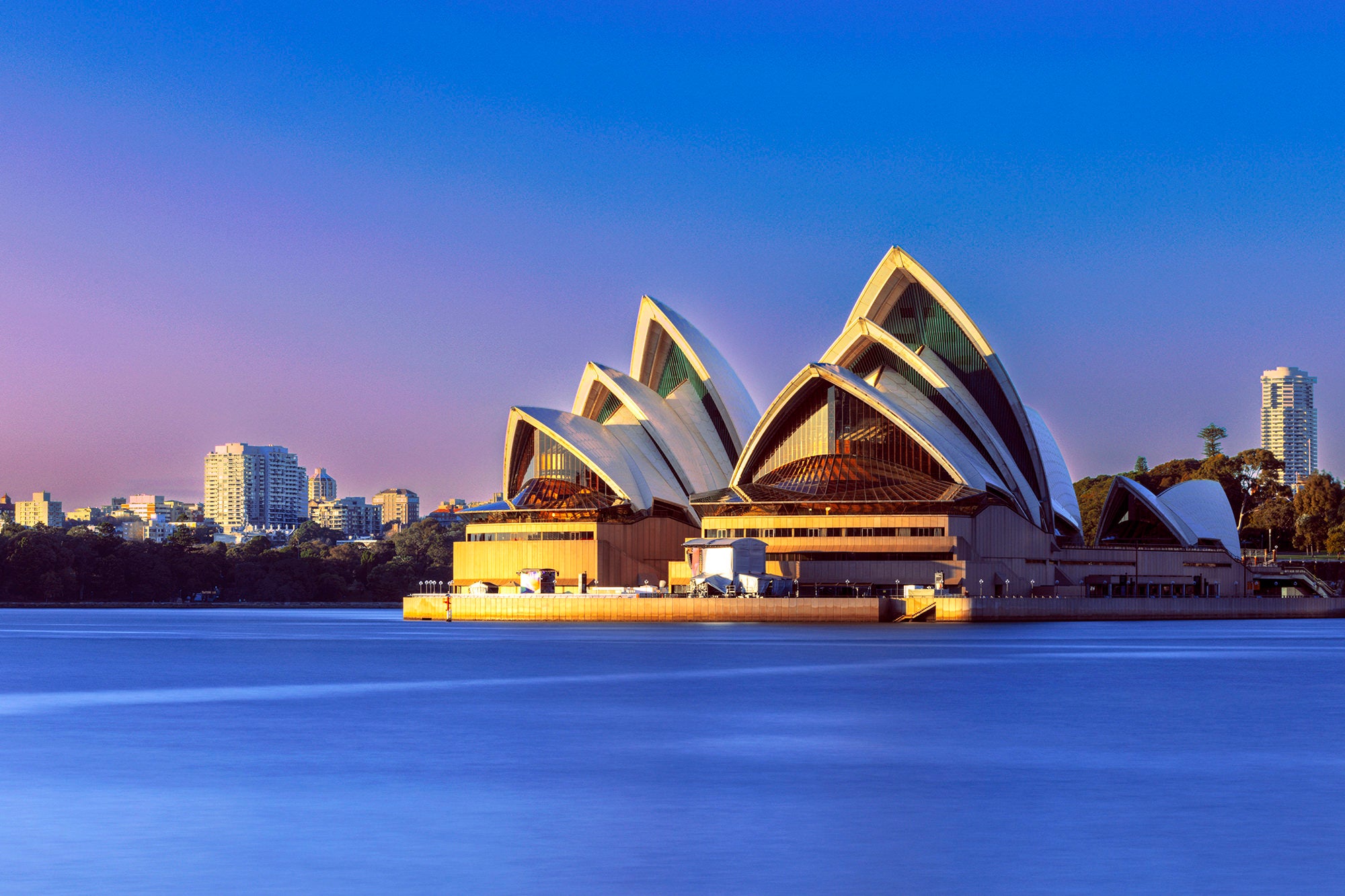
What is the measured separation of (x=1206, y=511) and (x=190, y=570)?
101734mm


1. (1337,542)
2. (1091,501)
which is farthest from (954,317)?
(1337,542)

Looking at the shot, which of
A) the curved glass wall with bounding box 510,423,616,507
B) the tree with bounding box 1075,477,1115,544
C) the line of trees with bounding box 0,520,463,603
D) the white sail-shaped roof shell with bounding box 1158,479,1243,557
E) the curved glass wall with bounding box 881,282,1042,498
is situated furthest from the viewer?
the line of trees with bounding box 0,520,463,603

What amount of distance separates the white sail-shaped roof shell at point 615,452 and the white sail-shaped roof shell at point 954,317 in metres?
16.3

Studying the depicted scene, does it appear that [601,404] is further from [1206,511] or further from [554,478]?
[1206,511]

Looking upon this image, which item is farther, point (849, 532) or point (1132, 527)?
point (1132, 527)

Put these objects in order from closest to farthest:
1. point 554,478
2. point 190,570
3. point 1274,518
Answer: point 554,478 → point 1274,518 → point 190,570

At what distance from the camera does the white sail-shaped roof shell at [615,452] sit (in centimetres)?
10088

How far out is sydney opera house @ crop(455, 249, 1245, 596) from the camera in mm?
90062

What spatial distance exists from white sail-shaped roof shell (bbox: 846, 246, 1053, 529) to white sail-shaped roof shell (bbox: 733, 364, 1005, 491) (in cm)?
321

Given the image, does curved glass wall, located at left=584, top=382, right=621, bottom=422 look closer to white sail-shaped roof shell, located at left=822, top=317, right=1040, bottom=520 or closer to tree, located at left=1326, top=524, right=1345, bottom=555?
white sail-shaped roof shell, located at left=822, top=317, right=1040, bottom=520

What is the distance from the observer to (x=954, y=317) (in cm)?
9262

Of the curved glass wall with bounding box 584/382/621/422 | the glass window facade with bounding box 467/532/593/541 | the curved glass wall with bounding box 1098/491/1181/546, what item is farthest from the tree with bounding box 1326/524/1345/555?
the glass window facade with bounding box 467/532/593/541

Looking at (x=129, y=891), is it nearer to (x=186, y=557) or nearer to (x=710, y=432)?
(x=710, y=432)

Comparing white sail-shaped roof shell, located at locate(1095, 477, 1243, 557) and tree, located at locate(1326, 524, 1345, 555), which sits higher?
white sail-shaped roof shell, located at locate(1095, 477, 1243, 557)
